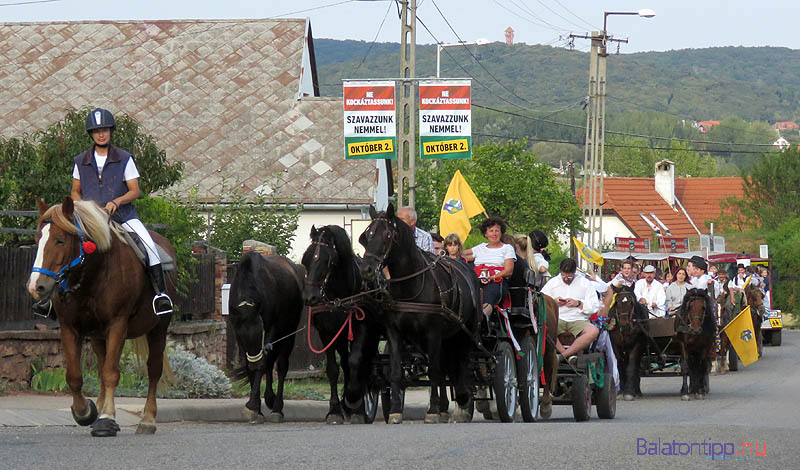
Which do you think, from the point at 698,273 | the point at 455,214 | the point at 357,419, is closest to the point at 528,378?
the point at 357,419

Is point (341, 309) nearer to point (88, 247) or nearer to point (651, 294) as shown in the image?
point (88, 247)

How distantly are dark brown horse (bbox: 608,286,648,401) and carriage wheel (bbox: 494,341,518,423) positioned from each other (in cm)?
644

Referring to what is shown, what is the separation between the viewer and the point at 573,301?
16406mm

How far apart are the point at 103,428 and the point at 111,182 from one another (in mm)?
2262

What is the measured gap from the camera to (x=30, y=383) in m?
15.4

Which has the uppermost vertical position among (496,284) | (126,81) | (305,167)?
(126,81)

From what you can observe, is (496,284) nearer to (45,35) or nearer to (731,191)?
(45,35)

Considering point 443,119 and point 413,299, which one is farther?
point 443,119

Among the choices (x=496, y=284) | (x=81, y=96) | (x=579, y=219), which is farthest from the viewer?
(x=579, y=219)

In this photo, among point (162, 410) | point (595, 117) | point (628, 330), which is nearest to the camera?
point (162, 410)

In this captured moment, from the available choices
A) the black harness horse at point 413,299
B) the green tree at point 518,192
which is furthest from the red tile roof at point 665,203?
the black harness horse at point 413,299

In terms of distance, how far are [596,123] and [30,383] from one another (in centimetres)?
3368

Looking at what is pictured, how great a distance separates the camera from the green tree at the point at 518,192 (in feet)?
189

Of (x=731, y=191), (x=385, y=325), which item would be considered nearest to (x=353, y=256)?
(x=385, y=325)
